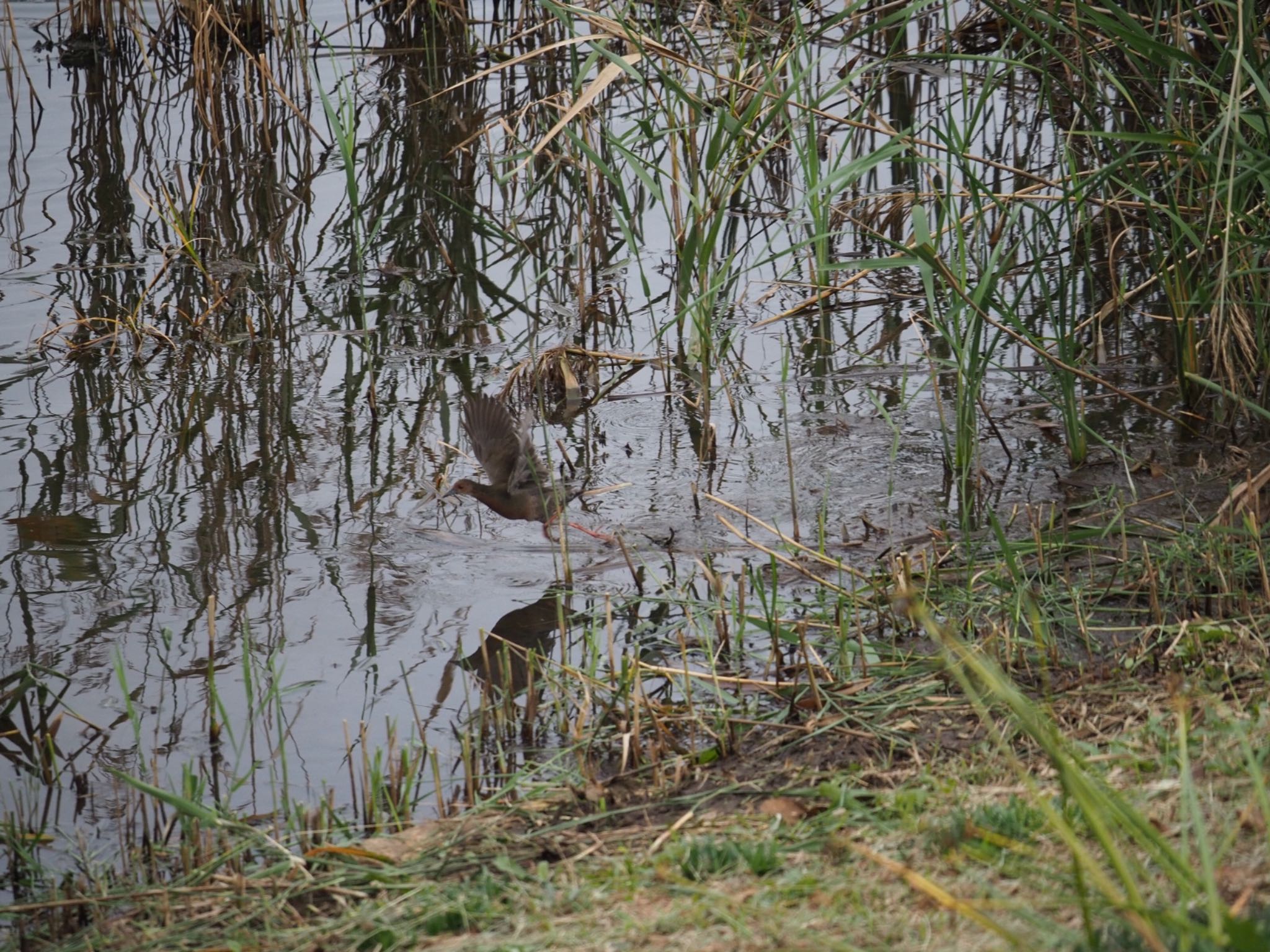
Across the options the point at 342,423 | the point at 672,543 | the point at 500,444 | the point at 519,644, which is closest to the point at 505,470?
the point at 500,444

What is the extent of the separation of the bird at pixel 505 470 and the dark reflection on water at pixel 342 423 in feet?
0.39

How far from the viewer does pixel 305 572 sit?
13.6 feet

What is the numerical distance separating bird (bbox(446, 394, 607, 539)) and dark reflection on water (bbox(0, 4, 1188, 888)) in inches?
4.7

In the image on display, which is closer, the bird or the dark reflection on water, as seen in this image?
the dark reflection on water

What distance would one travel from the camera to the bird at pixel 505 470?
4.44m

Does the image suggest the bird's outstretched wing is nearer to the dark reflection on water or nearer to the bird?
the bird

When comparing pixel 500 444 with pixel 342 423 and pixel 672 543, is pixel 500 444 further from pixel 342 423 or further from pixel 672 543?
pixel 342 423

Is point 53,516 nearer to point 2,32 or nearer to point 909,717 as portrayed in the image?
point 909,717

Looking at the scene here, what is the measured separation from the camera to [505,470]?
176 inches

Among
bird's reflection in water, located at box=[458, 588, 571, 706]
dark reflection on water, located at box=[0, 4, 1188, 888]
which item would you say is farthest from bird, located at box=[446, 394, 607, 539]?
bird's reflection in water, located at box=[458, 588, 571, 706]

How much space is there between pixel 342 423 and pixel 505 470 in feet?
3.37

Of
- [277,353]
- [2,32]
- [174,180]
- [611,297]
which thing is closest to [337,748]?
[277,353]

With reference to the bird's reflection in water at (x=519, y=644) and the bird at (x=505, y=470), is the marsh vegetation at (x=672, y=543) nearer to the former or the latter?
the bird's reflection in water at (x=519, y=644)

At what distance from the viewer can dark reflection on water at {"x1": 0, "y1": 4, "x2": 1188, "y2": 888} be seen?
3.54 meters
